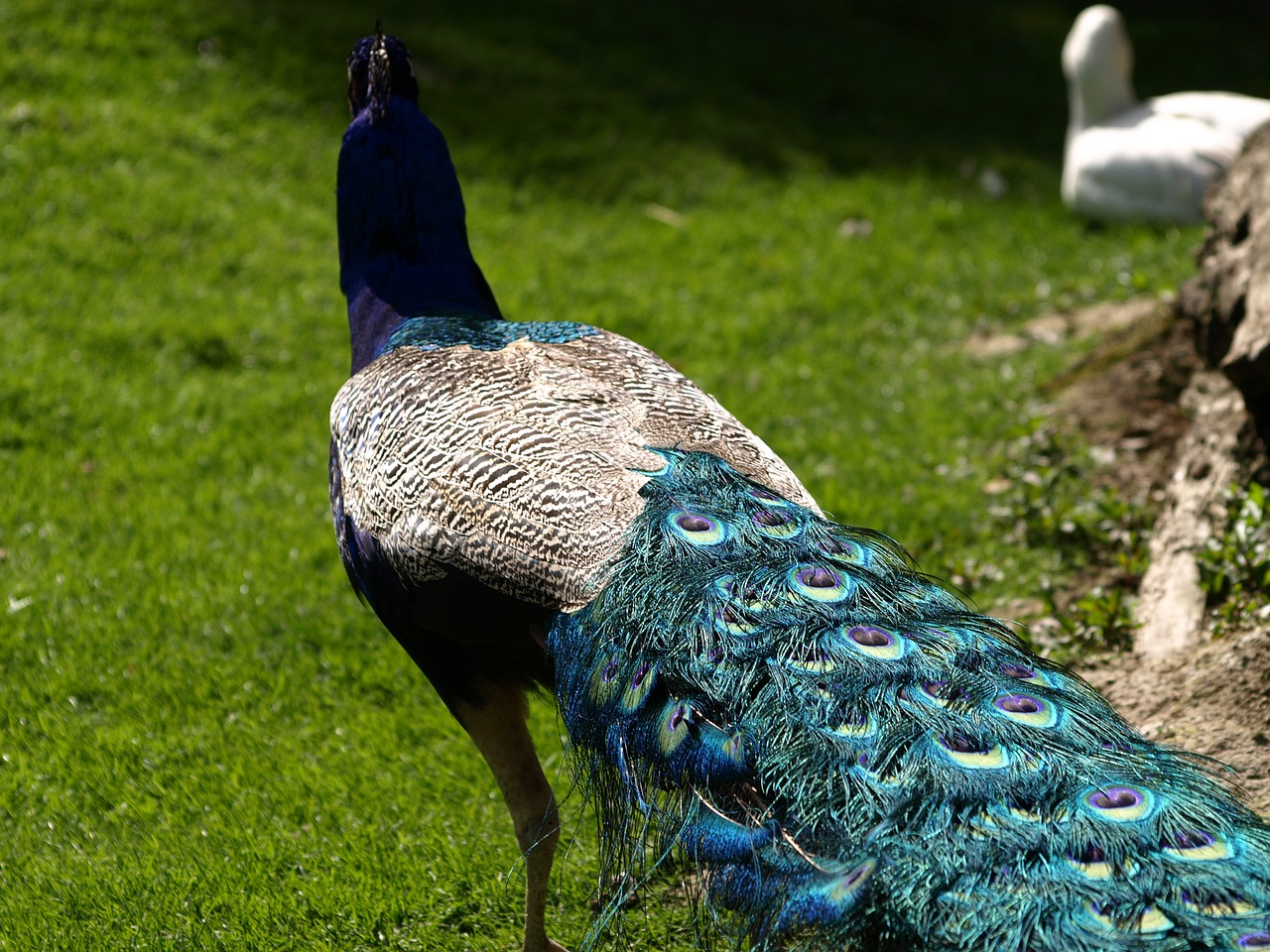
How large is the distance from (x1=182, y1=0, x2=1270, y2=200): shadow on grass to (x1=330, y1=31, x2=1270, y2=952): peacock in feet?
16.8

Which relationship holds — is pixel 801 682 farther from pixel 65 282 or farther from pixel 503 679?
pixel 65 282

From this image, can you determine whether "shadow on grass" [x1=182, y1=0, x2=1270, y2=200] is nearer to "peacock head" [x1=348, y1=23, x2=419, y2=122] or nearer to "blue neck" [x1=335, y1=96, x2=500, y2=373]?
"peacock head" [x1=348, y1=23, x2=419, y2=122]

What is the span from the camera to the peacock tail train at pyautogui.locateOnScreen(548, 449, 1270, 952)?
1898 mm

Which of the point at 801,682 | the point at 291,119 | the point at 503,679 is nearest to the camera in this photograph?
the point at 801,682

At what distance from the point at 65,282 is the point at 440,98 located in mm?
2829

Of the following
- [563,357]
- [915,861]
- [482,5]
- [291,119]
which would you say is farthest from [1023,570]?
[482,5]

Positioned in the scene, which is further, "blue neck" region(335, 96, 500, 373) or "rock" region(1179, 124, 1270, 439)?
"blue neck" region(335, 96, 500, 373)

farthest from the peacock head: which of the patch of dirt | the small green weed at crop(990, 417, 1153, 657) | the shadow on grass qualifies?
the shadow on grass

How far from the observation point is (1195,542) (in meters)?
4.02

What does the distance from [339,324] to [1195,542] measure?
14.1ft

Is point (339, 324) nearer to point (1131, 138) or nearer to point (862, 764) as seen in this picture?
point (1131, 138)

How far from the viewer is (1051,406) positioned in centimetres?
562

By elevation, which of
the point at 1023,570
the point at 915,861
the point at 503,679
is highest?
the point at 915,861

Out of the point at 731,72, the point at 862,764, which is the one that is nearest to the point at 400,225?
the point at 862,764
